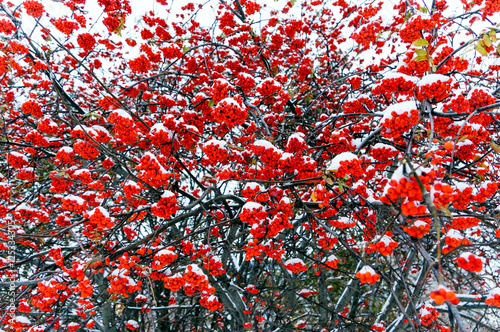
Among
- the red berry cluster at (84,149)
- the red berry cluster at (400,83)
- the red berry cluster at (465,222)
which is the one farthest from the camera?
the red berry cluster at (84,149)

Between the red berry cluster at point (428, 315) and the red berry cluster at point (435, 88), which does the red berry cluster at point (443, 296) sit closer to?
the red berry cluster at point (435, 88)

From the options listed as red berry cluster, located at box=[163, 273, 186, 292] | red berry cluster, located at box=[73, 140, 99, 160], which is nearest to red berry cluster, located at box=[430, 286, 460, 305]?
red berry cluster, located at box=[163, 273, 186, 292]

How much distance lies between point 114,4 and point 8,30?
1.42 metres

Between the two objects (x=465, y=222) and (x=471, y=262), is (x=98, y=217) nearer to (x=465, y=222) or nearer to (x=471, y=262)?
(x=471, y=262)

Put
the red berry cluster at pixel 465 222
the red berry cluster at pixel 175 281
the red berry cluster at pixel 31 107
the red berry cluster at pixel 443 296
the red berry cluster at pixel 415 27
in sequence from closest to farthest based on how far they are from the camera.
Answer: the red berry cluster at pixel 443 296
the red berry cluster at pixel 465 222
the red berry cluster at pixel 415 27
the red berry cluster at pixel 175 281
the red berry cluster at pixel 31 107

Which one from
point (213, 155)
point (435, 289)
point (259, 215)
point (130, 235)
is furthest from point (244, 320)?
point (435, 289)

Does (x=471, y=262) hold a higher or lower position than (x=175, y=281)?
lower

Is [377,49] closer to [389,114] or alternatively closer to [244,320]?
[389,114]

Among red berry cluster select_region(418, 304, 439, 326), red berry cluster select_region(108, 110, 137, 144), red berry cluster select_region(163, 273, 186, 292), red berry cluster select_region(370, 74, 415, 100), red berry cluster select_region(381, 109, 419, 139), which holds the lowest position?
red berry cluster select_region(418, 304, 439, 326)

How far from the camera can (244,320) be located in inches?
180

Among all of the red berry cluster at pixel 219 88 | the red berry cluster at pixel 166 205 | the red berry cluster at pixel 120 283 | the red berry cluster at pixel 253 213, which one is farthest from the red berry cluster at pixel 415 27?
the red berry cluster at pixel 120 283

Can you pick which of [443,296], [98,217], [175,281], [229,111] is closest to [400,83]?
[229,111]

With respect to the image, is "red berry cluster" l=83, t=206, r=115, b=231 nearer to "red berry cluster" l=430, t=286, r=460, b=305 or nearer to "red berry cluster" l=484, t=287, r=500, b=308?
"red berry cluster" l=430, t=286, r=460, b=305

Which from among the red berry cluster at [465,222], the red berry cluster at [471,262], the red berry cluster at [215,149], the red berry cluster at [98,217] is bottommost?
the red berry cluster at [471,262]
